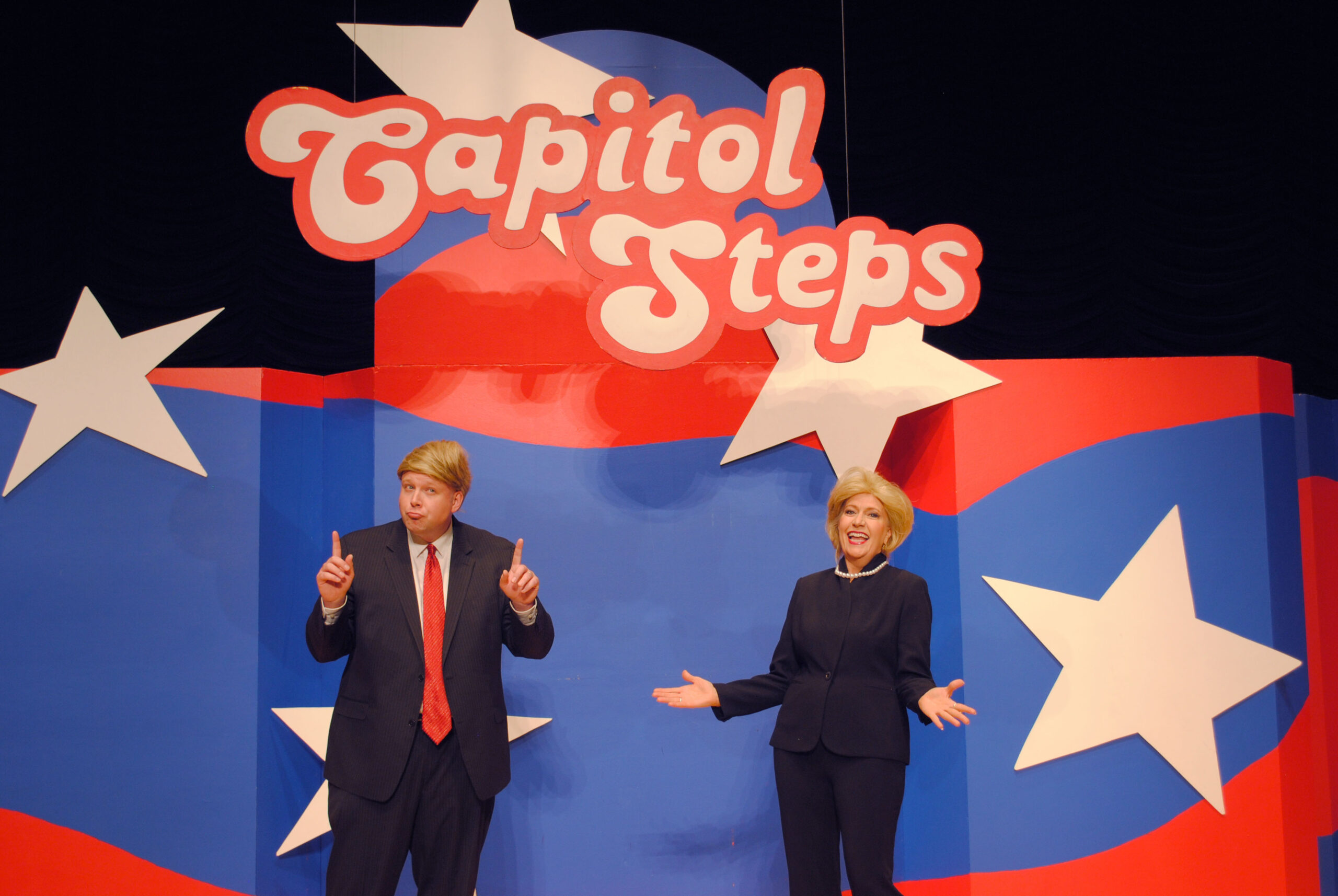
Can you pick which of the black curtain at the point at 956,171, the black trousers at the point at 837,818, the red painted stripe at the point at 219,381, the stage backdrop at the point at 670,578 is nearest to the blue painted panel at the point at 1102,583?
the stage backdrop at the point at 670,578

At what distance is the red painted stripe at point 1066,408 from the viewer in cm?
334

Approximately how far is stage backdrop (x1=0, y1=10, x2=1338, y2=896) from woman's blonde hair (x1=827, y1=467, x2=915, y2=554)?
0.55m

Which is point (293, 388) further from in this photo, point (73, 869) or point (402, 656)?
point (73, 869)

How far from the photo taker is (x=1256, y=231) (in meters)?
4.29

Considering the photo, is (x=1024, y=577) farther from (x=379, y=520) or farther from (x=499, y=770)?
(x=379, y=520)

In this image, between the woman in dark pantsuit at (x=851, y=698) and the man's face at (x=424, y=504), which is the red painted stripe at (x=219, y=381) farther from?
the woman in dark pantsuit at (x=851, y=698)

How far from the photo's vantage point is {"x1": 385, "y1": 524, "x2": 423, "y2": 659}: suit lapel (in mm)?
2531

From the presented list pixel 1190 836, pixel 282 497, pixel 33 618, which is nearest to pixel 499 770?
pixel 282 497

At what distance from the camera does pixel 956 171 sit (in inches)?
170

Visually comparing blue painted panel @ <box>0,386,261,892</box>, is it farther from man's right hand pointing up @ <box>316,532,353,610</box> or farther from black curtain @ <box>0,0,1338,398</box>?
black curtain @ <box>0,0,1338,398</box>

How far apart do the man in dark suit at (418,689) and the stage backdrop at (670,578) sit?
68 cm

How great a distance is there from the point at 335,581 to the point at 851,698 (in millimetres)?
1506

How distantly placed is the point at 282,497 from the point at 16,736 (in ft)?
4.22

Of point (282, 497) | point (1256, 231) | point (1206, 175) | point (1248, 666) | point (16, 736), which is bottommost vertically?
point (16, 736)
